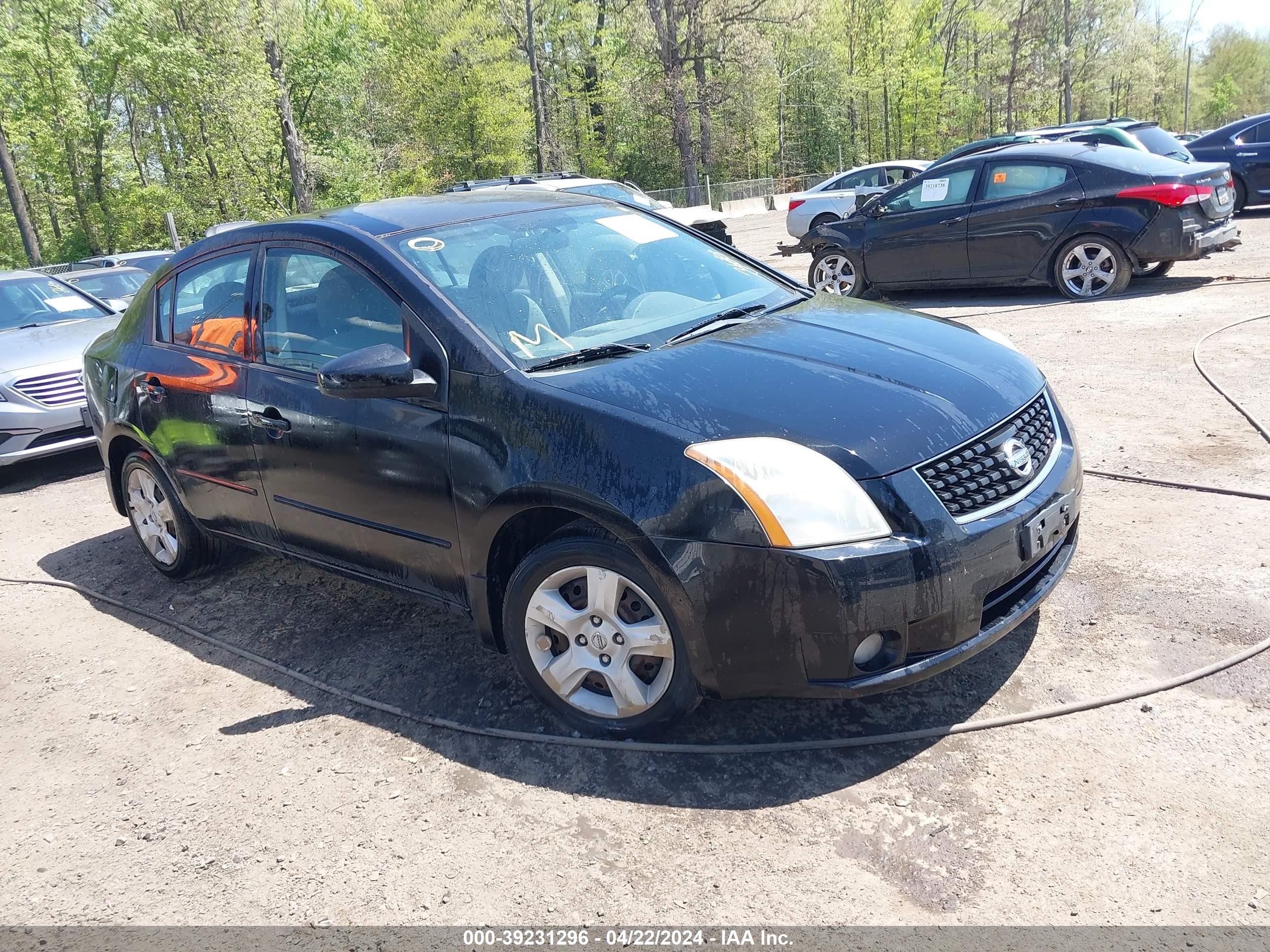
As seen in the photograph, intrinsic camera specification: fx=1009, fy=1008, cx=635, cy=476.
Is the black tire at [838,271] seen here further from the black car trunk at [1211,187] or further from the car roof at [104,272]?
the car roof at [104,272]

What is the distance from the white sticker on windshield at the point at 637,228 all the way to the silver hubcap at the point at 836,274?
736 cm

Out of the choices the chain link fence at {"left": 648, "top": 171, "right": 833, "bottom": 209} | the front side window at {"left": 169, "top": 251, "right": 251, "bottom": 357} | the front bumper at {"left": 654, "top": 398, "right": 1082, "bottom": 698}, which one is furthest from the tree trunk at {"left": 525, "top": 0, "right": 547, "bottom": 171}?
the front bumper at {"left": 654, "top": 398, "right": 1082, "bottom": 698}

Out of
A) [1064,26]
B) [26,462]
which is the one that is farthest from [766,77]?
[26,462]

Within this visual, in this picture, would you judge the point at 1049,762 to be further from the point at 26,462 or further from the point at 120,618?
the point at 26,462

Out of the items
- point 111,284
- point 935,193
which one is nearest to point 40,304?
point 111,284

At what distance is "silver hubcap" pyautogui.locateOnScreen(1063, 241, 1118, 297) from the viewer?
9.68m

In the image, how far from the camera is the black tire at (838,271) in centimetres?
1135

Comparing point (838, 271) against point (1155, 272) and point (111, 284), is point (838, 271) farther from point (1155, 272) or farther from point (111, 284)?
point (111, 284)

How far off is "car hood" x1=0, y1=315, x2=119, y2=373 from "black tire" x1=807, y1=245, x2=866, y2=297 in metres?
7.25

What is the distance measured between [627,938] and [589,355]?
1826 millimetres

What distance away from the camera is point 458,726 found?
3469 mm

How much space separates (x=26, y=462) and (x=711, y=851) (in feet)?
27.3

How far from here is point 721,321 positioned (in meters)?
3.80

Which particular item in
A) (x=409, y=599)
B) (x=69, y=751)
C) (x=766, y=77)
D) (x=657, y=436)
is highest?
(x=766, y=77)
